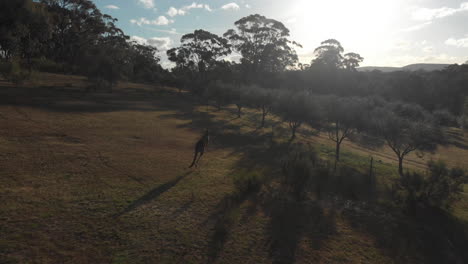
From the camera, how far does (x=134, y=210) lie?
1095cm

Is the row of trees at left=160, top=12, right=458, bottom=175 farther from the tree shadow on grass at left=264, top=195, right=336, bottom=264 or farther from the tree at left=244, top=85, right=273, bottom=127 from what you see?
the tree shadow on grass at left=264, top=195, right=336, bottom=264

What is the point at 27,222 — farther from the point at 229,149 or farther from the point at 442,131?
the point at 442,131

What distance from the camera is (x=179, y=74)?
233 feet

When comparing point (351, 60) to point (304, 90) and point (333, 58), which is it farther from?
point (304, 90)

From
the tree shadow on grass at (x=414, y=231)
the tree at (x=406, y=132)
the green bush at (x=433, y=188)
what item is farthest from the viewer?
the tree at (x=406, y=132)

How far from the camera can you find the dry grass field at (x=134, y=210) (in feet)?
28.2

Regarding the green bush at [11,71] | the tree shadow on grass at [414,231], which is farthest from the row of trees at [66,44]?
the tree shadow on grass at [414,231]

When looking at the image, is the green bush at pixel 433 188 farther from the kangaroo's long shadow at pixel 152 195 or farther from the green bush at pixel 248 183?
the kangaroo's long shadow at pixel 152 195

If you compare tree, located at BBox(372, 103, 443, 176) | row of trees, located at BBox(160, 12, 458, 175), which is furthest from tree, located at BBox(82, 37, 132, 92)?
tree, located at BBox(372, 103, 443, 176)

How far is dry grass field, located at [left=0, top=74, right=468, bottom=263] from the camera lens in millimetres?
8602

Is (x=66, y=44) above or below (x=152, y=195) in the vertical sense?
above

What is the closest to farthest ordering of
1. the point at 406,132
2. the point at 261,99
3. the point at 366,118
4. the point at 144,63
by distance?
the point at 406,132, the point at 366,118, the point at 261,99, the point at 144,63

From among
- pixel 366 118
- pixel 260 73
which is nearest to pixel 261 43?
pixel 260 73

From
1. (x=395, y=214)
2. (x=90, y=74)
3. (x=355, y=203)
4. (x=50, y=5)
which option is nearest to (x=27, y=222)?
(x=355, y=203)
